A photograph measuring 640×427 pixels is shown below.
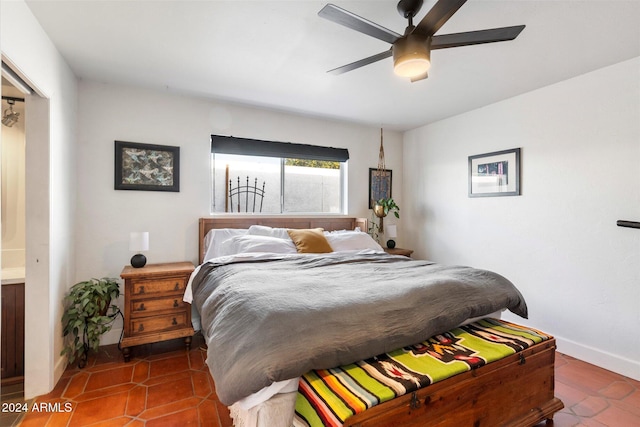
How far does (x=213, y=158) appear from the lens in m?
3.54

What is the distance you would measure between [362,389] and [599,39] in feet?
9.31

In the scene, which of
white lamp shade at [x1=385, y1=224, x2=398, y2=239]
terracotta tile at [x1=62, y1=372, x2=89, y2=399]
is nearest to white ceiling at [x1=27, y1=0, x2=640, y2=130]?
white lamp shade at [x1=385, y1=224, x2=398, y2=239]

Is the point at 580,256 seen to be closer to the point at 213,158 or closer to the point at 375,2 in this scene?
the point at 375,2

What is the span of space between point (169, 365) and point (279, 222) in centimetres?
180

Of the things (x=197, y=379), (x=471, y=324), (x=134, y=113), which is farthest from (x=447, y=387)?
(x=134, y=113)

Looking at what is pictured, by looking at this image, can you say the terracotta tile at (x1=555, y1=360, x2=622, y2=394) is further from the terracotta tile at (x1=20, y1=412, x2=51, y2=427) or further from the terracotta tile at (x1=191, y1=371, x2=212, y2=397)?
the terracotta tile at (x1=20, y1=412, x2=51, y2=427)

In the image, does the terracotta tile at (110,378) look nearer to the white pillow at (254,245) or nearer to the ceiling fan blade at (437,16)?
the white pillow at (254,245)

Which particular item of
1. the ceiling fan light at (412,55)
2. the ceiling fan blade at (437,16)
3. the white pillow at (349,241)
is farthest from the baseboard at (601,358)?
the ceiling fan blade at (437,16)

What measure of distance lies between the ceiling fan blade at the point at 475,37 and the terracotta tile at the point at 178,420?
2.64 meters

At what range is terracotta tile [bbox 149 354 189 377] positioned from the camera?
95.6 inches

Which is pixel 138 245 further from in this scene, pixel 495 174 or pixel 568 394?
pixel 495 174

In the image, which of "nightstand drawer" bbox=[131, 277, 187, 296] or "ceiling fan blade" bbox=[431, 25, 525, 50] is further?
"nightstand drawer" bbox=[131, 277, 187, 296]

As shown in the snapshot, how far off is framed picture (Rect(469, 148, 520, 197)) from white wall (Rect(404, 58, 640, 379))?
75 millimetres

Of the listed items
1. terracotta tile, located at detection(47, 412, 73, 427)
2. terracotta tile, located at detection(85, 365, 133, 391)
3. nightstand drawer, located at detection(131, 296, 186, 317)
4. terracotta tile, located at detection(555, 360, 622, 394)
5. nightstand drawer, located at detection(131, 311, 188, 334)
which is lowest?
terracotta tile, located at detection(555, 360, 622, 394)
